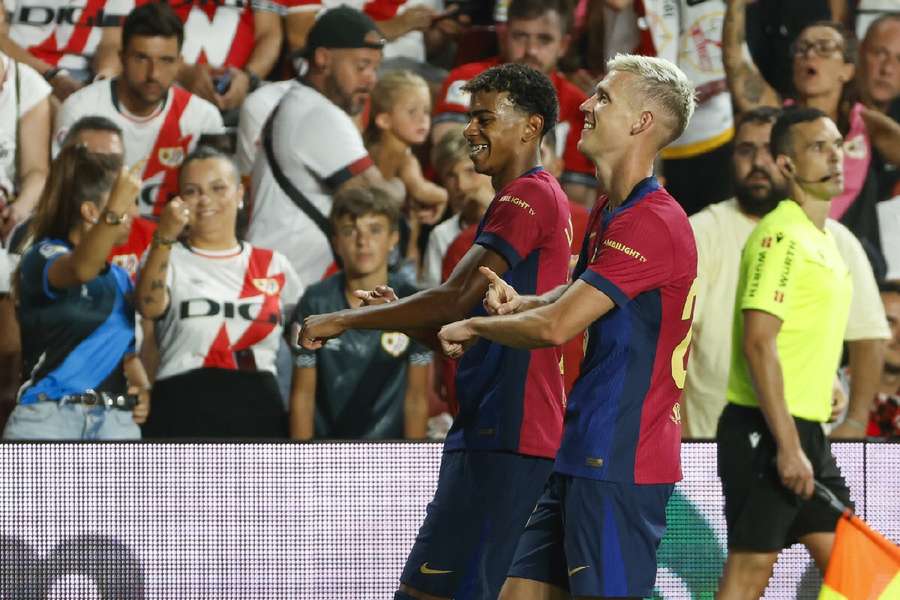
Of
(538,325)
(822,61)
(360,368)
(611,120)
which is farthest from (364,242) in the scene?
(538,325)

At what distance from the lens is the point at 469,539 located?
4.64 meters

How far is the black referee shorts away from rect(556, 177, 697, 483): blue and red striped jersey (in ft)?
5.96

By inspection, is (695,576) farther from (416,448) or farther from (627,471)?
(627,471)

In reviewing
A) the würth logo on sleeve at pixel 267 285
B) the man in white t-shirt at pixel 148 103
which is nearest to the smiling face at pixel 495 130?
the würth logo on sleeve at pixel 267 285

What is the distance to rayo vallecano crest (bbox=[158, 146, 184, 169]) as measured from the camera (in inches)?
305

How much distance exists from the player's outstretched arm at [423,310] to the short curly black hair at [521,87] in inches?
22.0

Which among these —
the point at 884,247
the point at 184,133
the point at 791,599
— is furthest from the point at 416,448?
the point at 884,247

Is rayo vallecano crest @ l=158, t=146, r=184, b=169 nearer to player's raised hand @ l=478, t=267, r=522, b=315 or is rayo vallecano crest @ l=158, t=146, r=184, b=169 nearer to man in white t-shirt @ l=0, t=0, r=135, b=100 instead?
man in white t-shirt @ l=0, t=0, r=135, b=100

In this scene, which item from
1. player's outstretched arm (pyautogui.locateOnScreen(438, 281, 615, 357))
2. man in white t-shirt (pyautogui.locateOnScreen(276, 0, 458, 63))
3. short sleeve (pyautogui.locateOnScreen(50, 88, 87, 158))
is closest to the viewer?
player's outstretched arm (pyautogui.locateOnScreen(438, 281, 615, 357))

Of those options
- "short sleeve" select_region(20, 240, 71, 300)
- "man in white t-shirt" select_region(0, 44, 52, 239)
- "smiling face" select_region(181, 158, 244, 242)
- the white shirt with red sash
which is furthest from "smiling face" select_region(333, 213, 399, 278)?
"man in white t-shirt" select_region(0, 44, 52, 239)

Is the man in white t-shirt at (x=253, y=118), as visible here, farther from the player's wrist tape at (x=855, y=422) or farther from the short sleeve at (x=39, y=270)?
the player's wrist tape at (x=855, y=422)

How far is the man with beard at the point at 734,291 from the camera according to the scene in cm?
732

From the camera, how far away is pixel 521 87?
473 cm

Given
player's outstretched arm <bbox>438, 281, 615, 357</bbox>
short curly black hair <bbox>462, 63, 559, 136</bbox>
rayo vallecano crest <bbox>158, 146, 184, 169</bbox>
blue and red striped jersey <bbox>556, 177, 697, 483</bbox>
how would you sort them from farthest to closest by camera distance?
1. rayo vallecano crest <bbox>158, 146, 184, 169</bbox>
2. short curly black hair <bbox>462, 63, 559, 136</bbox>
3. blue and red striped jersey <bbox>556, 177, 697, 483</bbox>
4. player's outstretched arm <bbox>438, 281, 615, 357</bbox>
